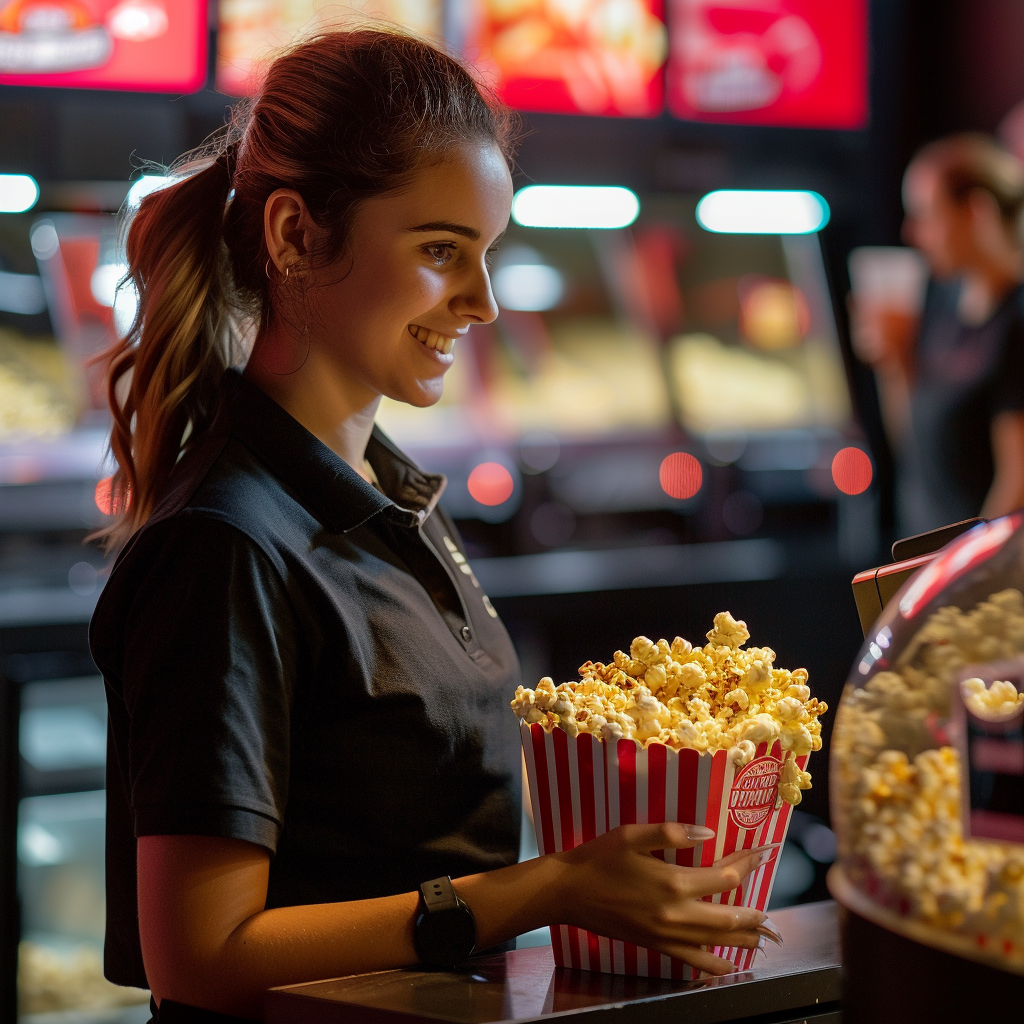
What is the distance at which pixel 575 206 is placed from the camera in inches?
142

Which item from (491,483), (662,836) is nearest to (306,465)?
(662,836)

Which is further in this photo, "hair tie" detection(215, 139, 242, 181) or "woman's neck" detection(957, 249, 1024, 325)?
"woman's neck" detection(957, 249, 1024, 325)

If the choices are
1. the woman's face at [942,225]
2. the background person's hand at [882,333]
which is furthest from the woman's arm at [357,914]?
the background person's hand at [882,333]

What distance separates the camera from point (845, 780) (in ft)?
2.79

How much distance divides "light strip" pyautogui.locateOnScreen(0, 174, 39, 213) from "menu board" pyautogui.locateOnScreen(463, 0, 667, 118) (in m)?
1.23

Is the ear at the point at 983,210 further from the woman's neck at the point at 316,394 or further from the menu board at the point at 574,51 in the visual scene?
the woman's neck at the point at 316,394

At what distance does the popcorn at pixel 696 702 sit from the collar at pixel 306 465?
0.83 ft

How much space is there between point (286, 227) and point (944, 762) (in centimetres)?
78

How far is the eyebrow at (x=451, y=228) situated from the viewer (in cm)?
115

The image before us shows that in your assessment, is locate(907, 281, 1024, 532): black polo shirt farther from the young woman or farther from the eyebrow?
the eyebrow

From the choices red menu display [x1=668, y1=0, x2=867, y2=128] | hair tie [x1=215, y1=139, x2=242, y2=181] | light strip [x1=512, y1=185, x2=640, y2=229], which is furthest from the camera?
red menu display [x1=668, y1=0, x2=867, y2=128]

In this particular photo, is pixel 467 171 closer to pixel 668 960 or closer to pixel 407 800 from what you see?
pixel 407 800

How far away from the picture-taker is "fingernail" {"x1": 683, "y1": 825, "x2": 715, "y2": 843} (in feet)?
3.14

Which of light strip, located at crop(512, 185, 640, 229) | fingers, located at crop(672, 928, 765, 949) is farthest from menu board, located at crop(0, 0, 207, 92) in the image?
fingers, located at crop(672, 928, 765, 949)
